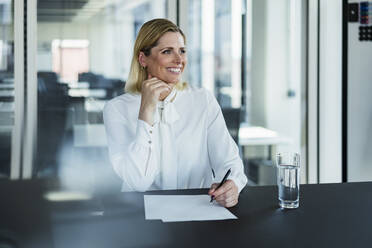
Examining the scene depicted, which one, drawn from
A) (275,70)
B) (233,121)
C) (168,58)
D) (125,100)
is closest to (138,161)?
(125,100)

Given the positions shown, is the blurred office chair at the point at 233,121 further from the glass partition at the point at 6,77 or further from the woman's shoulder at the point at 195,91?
the glass partition at the point at 6,77

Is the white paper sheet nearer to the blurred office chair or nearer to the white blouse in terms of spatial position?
the white blouse

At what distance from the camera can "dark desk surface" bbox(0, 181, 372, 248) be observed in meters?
1.08

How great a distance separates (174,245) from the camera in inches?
41.4

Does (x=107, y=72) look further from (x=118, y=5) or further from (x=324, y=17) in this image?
(x=324, y=17)


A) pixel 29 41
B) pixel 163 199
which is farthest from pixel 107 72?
pixel 163 199

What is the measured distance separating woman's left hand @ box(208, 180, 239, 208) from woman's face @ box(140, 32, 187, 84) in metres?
0.69

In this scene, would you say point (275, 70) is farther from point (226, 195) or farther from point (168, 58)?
point (226, 195)

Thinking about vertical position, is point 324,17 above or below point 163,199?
above

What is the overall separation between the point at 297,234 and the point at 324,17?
2.74 metres

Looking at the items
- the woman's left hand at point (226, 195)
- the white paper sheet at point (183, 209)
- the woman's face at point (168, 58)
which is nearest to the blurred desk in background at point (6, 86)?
the woman's face at point (168, 58)

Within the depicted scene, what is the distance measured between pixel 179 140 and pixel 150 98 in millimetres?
258

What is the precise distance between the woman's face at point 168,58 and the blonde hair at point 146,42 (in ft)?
0.07

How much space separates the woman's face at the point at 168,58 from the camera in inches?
79.8
